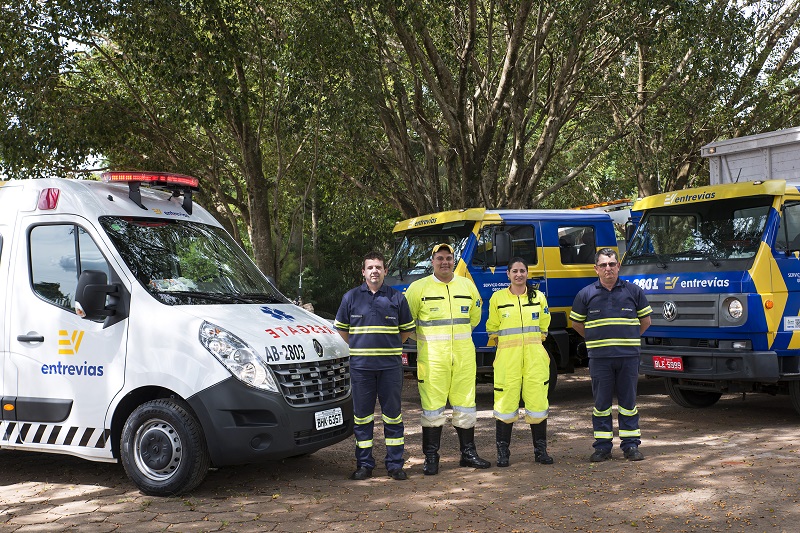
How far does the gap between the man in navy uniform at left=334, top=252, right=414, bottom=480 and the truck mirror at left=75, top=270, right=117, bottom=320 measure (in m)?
1.78

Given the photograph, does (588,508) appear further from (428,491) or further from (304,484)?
(304,484)

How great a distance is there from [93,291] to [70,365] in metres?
0.72

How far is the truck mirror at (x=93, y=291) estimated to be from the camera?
6379 mm

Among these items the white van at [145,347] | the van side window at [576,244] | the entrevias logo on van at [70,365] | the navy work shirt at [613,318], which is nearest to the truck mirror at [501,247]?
the van side window at [576,244]

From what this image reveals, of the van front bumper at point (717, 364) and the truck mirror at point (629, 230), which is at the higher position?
the truck mirror at point (629, 230)

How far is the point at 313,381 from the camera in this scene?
663cm

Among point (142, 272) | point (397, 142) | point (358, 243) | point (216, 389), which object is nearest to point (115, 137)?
point (397, 142)

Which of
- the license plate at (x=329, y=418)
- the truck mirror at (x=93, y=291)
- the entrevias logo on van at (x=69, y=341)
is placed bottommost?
the license plate at (x=329, y=418)

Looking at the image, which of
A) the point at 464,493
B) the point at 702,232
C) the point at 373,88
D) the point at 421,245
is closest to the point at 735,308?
the point at 702,232

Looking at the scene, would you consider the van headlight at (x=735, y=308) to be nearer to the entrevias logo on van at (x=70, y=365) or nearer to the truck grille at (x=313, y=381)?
the truck grille at (x=313, y=381)

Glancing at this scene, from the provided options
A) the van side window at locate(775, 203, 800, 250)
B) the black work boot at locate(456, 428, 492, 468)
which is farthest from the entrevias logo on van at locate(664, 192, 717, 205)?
the black work boot at locate(456, 428, 492, 468)

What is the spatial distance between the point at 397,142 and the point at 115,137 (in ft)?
17.1

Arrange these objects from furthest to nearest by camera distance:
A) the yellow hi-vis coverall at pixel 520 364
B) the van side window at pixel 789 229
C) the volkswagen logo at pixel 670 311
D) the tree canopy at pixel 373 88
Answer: the tree canopy at pixel 373 88
the volkswagen logo at pixel 670 311
the van side window at pixel 789 229
the yellow hi-vis coverall at pixel 520 364

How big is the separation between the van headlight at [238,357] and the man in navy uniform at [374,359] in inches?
34.7
